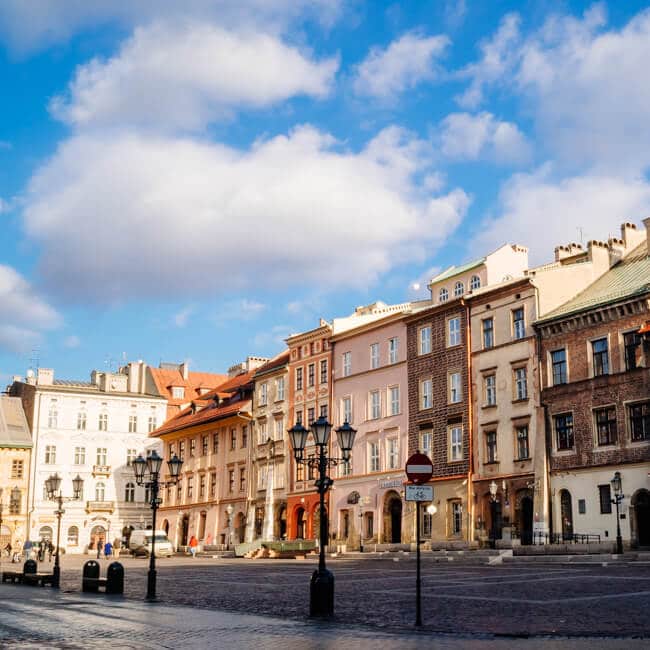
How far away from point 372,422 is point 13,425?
37.0 meters

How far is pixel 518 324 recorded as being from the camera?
4912 cm

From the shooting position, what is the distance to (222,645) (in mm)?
13773

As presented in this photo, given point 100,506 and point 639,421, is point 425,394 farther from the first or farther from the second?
point 100,506

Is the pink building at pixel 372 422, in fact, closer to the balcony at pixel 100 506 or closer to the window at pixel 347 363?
the window at pixel 347 363

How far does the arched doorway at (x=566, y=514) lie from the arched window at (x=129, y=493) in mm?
48686

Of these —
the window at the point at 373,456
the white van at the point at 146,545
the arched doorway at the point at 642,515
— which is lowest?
the white van at the point at 146,545

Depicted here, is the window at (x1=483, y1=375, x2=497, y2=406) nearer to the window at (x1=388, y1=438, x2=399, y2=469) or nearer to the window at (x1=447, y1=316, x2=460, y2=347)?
the window at (x1=447, y1=316, x2=460, y2=347)

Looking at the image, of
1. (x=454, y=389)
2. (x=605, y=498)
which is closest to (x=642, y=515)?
(x=605, y=498)

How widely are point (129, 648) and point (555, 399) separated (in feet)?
117

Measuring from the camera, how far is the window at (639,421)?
4166 cm

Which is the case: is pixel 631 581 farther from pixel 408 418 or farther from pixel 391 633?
pixel 408 418

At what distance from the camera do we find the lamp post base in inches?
713

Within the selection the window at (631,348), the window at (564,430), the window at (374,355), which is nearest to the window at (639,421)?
the window at (631,348)

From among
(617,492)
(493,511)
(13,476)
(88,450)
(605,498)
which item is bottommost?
(493,511)
